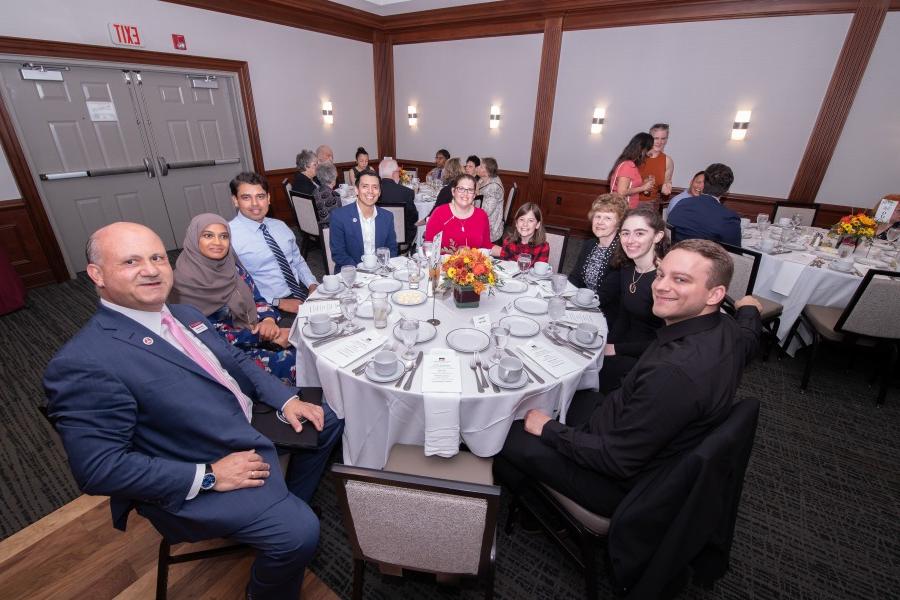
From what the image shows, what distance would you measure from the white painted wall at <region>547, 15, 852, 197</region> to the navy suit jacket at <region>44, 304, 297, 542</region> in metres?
6.86

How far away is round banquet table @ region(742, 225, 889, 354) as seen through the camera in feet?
10.5

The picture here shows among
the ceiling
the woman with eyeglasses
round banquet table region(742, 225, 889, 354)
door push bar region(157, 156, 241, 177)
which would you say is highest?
the ceiling

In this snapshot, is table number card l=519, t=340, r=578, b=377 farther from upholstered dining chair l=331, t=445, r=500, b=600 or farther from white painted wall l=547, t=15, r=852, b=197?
white painted wall l=547, t=15, r=852, b=197

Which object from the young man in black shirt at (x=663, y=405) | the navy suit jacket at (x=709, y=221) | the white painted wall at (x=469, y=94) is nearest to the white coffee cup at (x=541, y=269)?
the young man in black shirt at (x=663, y=405)

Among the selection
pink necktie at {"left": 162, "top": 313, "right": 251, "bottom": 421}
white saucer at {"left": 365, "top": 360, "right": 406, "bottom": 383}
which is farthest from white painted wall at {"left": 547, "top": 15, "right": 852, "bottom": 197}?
pink necktie at {"left": 162, "top": 313, "right": 251, "bottom": 421}

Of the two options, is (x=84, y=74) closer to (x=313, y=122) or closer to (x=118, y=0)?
(x=118, y=0)

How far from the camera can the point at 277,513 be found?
4.80ft

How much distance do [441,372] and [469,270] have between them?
650 millimetres

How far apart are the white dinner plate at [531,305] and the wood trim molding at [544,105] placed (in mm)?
5520

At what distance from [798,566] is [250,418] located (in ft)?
9.09

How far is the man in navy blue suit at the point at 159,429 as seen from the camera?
1.22m

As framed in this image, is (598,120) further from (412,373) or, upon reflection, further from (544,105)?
(412,373)

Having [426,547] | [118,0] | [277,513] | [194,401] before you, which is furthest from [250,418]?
Result: [118,0]

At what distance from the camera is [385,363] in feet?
Answer: 5.39
